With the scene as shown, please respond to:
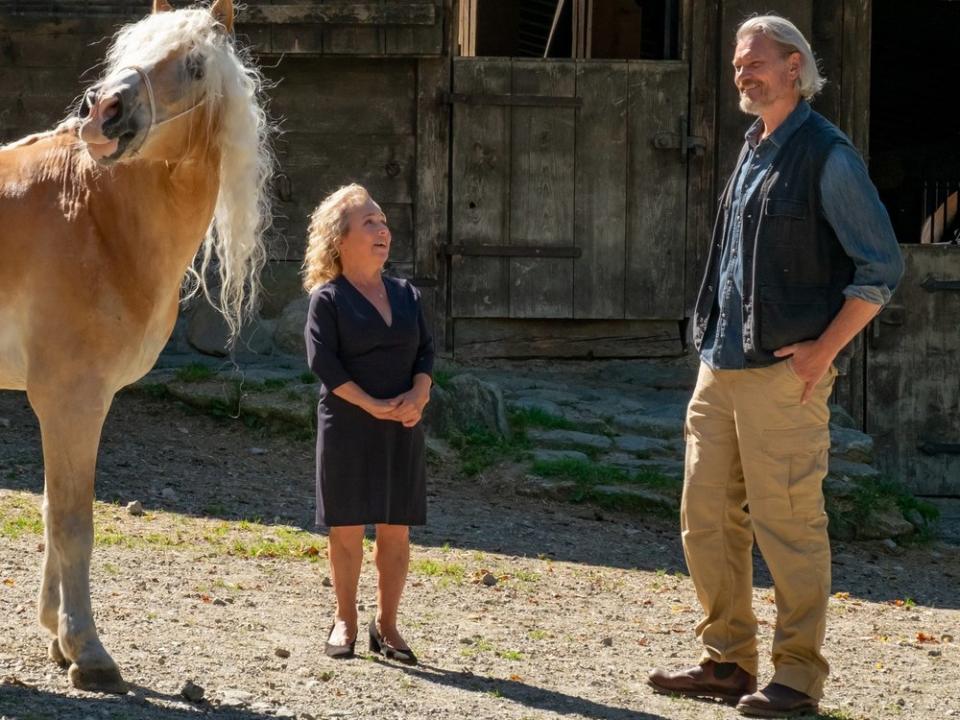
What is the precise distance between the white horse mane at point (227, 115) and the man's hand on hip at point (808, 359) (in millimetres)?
1691

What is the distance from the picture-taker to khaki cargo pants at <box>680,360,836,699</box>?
442cm

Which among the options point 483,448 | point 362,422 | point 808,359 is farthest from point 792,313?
point 483,448

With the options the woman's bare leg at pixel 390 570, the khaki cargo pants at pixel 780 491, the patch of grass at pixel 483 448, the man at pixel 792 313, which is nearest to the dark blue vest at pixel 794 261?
the man at pixel 792 313

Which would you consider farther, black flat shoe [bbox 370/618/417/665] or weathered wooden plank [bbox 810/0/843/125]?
weathered wooden plank [bbox 810/0/843/125]

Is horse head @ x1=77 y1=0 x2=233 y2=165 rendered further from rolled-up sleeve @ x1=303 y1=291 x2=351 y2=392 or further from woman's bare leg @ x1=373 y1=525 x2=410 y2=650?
woman's bare leg @ x1=373 y1=525 x2=410 y2=650

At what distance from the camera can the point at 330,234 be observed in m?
4.94

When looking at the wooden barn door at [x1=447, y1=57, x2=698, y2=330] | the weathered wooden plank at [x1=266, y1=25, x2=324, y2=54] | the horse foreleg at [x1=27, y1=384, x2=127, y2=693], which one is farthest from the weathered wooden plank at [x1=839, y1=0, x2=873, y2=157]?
the horse foreleg at [x1=27, y1=384, x2=127, y2=693]

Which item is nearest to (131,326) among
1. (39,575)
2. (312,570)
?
(39,575)

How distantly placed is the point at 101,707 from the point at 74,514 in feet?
2.09

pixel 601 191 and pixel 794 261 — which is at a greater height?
pixel 601 191

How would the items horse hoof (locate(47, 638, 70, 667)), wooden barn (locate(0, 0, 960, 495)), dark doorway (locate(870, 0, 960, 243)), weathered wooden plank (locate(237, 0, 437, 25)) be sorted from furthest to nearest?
dark doorway (locate(870, 0, 960, 243)), wooden barn (locate(0, 0, 960, 495)), weathered wooden plank (locate(237, 0, 437, 25)), horse hoof (locate(47, 638, 70, 667))

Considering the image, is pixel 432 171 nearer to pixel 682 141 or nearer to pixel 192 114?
pixel 682 141

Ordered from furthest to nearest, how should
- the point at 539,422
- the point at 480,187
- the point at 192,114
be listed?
the point at 480,187 → the point at 539,422 → the point at 192,114

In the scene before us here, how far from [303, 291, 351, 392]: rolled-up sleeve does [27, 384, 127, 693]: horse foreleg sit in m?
0.76
